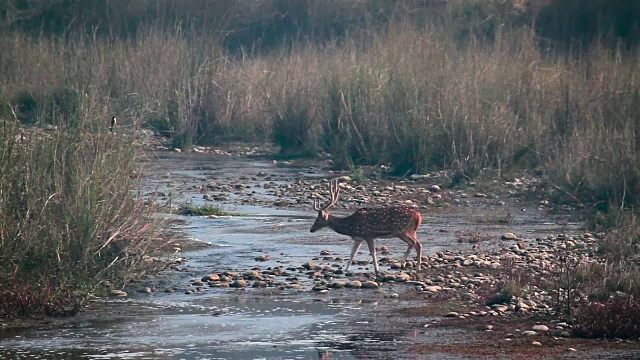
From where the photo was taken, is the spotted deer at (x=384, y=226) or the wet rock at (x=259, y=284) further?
the spotted deer at (x=384, y=226)

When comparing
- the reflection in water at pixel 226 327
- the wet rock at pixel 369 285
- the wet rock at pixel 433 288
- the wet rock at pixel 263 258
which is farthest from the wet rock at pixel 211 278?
the wet rock at pixel 433 288

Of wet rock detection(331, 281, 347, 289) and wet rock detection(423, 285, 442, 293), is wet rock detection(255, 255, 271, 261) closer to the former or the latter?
wet rock detection(331, 281, 347, 289)

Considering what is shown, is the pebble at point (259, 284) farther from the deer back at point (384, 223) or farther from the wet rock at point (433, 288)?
the wet rock at point (433, 288)

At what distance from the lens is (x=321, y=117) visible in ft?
77.2

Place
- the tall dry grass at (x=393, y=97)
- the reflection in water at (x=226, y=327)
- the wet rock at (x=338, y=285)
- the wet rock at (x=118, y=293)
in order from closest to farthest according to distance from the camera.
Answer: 1. the reflection in water at (x=226, y=327)
2. the wet rock at (x=118, y=293)
3. the wet rock at (x=338, y=285)
4. the tall dry grass at (x=393, y=97)

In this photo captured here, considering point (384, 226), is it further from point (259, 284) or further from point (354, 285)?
point (259, 284)

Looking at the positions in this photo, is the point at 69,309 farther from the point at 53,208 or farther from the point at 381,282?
the point at 381,282

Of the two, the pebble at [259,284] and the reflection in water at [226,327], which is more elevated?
the reflection in water at [226,327]

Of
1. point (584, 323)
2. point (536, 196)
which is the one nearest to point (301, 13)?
point (536, 196)

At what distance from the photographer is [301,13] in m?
42.2

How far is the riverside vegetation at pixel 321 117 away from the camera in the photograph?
10.8 meters

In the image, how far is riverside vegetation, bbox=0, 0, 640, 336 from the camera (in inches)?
423

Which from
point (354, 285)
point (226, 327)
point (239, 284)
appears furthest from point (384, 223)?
point (226, 327)

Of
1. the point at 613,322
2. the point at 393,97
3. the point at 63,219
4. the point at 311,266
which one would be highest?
the point at 63,219
